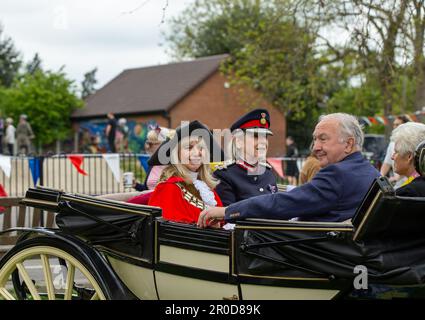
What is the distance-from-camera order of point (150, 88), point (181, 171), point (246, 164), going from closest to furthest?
point (181, 171)
point (246, 164)
point (150, 88)

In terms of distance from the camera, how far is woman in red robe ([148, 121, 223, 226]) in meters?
4.29

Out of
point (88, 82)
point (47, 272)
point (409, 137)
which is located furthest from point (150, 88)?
point (409, 137)

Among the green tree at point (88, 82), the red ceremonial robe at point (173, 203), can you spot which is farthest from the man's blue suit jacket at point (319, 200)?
the green tree at point (88, 82)

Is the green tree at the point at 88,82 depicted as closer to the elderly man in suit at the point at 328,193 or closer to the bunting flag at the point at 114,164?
the bunting flag at the point at 114,164

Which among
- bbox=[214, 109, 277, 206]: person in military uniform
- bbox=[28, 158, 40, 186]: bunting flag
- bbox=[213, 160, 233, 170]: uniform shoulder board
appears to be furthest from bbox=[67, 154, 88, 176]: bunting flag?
bbox=[214, 109, 277, 206]: person in military uniform

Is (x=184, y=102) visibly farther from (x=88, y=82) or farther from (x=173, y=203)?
(x=88, y=82)

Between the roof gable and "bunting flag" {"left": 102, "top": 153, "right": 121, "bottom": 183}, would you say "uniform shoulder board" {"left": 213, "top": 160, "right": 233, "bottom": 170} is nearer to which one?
"bunting flag" {"left": 102, "top": 153, "right": 121, "bottom": 183}

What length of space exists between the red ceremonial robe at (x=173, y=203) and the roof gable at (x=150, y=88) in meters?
32.3

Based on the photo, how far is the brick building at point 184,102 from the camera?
3728 cm

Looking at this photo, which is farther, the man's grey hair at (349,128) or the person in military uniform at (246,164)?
the person in military uniform at (246,164)

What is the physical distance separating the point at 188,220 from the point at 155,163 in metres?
0.82

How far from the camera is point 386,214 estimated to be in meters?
3.09

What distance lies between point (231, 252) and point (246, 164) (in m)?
1.47

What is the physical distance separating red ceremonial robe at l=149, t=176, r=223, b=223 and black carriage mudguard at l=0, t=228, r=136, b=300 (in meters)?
0.50
